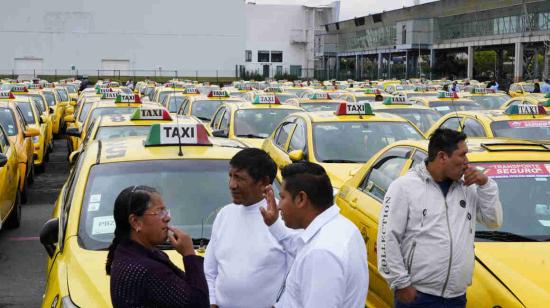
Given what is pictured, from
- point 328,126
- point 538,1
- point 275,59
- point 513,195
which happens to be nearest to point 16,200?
point 328,126

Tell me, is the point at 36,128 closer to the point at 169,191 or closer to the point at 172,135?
the point at 172,135

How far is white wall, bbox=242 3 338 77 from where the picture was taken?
9575 centimetres

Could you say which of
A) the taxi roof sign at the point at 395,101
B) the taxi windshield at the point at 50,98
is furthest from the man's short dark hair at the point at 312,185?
the taxi windshield at the point at 50,98

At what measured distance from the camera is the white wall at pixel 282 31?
314 ft

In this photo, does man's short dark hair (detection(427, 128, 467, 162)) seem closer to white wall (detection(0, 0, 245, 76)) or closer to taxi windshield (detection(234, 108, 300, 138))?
taxi windshield (detection(234, 108, 300, 138))

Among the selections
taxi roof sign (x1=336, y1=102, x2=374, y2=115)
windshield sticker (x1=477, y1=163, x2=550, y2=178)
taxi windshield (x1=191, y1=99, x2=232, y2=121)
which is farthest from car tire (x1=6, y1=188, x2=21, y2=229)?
taxi windshield (x1=191, y1=99, x2=232, y2=121)

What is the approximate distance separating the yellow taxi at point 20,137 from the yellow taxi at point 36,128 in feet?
3.06

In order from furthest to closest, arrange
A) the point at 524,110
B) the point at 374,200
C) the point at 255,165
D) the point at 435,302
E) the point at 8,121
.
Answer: the point at 8,121
the point at 524,110
the point at 374,200
the point at 435,302
the point at 255,165

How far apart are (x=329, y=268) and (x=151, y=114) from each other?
811cm

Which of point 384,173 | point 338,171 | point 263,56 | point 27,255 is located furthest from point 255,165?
point 263,56

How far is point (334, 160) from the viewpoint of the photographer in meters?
9.98

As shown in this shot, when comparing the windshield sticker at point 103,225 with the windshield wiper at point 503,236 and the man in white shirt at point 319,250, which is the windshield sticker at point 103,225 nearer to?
the man in white shirt at point 319,250

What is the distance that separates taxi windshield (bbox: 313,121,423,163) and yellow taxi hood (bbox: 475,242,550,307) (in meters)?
4.94

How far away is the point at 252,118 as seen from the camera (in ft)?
46.2
